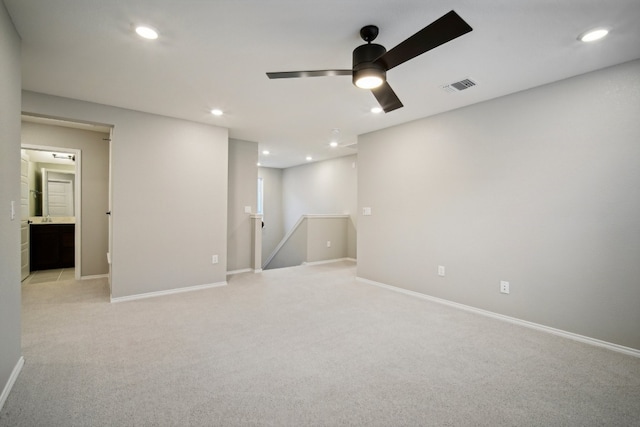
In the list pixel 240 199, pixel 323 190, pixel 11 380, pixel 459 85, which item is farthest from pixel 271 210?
pixel 11 380

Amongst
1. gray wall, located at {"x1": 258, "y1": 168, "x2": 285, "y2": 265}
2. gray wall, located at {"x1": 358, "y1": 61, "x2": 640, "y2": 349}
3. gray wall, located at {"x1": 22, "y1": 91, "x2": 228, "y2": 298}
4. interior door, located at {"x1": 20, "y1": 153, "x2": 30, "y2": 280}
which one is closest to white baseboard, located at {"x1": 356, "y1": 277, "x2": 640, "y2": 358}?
gray wall, located at {"x1": 358, "y1": 61, "x2": 640, "y2": 349}

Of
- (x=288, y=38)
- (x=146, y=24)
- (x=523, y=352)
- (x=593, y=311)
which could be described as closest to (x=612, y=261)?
(x=593, y=311)

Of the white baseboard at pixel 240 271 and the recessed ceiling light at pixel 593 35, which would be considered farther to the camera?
the white baseboard at pixel 240 271

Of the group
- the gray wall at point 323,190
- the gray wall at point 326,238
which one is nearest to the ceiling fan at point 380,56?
the gray wall at point 326,238

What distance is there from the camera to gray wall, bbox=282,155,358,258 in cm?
677

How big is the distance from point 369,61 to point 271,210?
7.24 m

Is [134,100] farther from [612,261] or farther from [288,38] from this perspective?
[612,261]

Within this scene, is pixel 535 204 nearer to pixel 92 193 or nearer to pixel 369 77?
pixel 369 77

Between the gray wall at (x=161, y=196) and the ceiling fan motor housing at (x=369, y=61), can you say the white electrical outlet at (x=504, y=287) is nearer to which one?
the ceiling fan motor housing at (x=369, y=61)

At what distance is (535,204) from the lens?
9.62ft

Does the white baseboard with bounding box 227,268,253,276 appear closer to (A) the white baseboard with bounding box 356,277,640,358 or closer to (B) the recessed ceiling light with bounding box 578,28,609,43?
(A) the white baseboard with bounding box 356,277,640,358

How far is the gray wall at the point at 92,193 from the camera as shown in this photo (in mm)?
4824

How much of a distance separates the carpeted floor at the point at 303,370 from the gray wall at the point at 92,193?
1517 mm

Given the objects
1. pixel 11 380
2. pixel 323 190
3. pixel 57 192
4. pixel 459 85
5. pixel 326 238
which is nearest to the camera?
pixel 11 380
